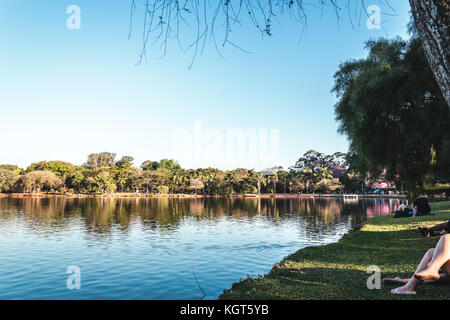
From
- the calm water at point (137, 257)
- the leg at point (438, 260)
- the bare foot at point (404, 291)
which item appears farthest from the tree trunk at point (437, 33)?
the calm water at point (137, 257)

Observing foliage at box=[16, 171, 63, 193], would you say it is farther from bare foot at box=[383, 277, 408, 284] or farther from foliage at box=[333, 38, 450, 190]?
bare foot at box=[383, 277, 408, 284]

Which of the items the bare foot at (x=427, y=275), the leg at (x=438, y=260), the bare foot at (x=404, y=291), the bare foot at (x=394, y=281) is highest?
the leg at (x=438, y=260)

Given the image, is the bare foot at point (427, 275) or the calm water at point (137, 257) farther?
the calm water at point (137, 257)

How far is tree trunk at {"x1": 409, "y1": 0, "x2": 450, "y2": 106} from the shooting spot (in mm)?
2180

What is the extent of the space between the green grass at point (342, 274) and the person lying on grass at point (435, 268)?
0.44ft

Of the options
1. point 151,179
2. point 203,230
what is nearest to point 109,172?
point 151,179

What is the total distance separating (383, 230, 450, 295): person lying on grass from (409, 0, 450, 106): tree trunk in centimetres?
291

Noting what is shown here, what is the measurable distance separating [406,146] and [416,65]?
103 inches

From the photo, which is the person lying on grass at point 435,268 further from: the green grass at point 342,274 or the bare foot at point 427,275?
the green grass at point 342,274

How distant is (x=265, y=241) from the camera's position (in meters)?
16.1

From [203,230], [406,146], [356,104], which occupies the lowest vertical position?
[203,230]

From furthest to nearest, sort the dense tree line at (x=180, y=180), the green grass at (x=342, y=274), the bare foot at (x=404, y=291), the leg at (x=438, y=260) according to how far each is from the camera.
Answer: the dense tree line at (x=180, y=180), the green grass at (x=342, y=274), the bare foot at (x=404, y=291), the leg at (x=438, y=260)

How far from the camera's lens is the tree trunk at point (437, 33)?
7.15 feet
